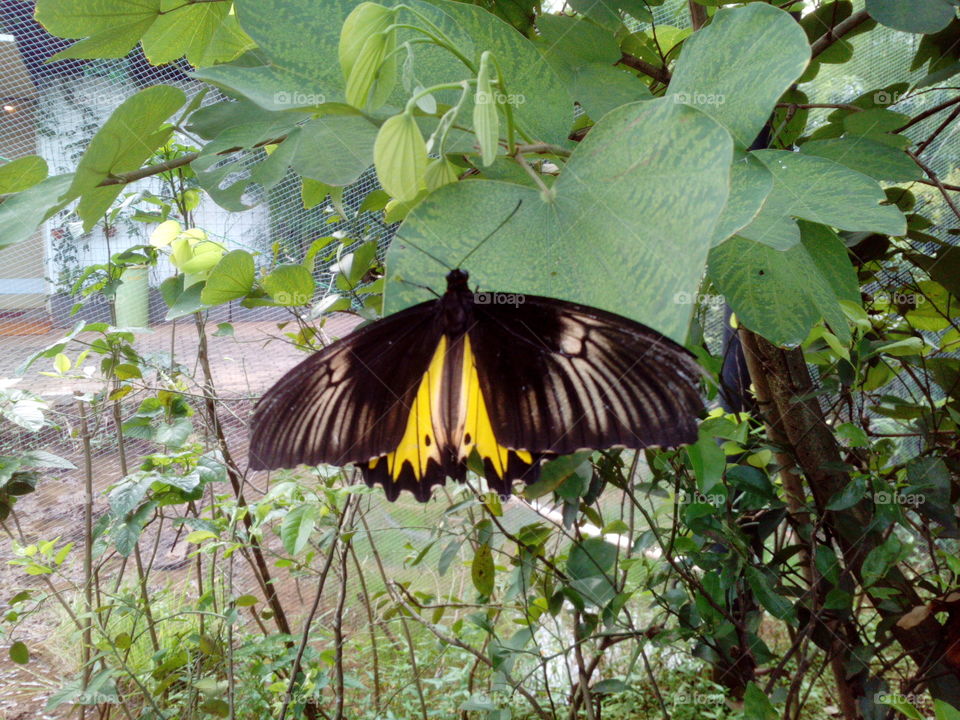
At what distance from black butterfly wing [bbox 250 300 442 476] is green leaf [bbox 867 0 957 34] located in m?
0.37

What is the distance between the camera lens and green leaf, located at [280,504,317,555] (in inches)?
33.7

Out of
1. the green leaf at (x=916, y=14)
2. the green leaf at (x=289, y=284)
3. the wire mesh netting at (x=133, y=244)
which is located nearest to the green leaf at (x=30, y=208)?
the green leaf at (x=289, y=284)

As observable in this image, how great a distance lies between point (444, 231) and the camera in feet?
0.85

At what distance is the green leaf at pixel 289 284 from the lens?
1.82ft

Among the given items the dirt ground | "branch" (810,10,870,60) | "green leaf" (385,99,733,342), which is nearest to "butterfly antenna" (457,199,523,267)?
"green leaf" (385,99,733,342)

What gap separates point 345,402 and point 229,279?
0.13 meters

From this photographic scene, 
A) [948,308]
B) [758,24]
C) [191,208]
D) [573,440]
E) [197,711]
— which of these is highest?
[191,208]

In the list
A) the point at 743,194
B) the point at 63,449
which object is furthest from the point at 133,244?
the point at 743,194

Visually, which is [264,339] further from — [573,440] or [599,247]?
[599,247]

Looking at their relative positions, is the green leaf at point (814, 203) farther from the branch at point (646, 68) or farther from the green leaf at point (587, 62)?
the branch at point (646, 68)

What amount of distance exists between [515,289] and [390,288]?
5 centimetres

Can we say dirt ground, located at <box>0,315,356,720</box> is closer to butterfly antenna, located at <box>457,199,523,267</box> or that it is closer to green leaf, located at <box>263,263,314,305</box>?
green leaf, located at <box>263,263,314,305</box>

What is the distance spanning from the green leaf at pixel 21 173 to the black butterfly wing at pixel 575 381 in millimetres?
242

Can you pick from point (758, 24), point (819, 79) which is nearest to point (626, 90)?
point (758, 24)
